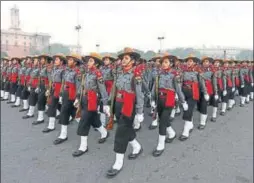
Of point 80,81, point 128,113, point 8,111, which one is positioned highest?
point 80,81

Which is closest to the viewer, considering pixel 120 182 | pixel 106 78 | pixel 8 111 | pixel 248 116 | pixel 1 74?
pixel 120 182

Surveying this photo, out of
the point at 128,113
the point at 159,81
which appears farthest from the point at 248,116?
the point at 128,113

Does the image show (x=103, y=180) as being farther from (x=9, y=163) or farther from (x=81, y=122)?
(x=9, y=163)

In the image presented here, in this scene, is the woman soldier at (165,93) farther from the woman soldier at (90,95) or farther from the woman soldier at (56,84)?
the woman soldier at (56,84)

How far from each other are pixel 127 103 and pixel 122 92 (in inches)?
9.5

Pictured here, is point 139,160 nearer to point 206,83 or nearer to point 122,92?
point 122,92

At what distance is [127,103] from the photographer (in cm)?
478

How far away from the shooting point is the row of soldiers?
4.83 metres

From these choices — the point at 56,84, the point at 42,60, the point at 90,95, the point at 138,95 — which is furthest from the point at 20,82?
the point at 138,95

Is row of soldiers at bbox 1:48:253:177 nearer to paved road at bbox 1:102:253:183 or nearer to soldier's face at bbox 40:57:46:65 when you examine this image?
soldier's face at bbox 40:57:46:65

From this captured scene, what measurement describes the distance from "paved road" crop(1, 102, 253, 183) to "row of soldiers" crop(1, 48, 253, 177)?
25cm

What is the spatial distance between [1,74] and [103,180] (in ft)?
34.2

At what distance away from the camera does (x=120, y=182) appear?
4.46 m

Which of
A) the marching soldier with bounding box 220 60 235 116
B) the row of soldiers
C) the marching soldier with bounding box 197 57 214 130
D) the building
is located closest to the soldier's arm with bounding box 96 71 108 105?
the row of soldiers
